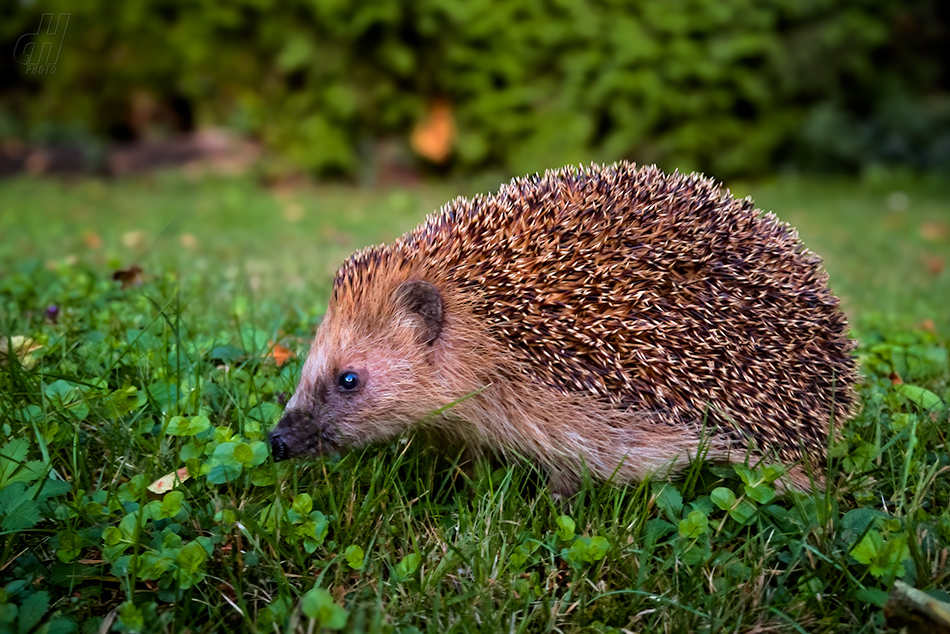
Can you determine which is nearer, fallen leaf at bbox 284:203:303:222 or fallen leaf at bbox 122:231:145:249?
fallen leaf at bbox 122:231:145:249

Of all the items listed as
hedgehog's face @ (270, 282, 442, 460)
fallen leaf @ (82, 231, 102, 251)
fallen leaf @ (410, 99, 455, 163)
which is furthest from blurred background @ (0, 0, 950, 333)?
hedgehog's face @ (270, 282, 442, 460)

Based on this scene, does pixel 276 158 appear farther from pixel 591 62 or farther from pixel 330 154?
pixel 591 62

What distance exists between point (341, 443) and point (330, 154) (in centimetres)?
838

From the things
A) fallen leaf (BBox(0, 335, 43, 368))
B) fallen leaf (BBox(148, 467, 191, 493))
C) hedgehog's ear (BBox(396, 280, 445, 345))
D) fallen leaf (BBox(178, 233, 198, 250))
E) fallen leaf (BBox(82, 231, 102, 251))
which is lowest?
fallen leaf (BBox(148, 467, 191, 493))

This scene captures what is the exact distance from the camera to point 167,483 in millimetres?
2473

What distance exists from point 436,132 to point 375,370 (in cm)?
834

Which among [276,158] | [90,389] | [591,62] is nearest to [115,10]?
[276,158]

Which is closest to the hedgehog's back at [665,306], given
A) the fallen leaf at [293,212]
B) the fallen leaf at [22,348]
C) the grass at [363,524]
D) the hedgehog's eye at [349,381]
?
the grass at [363,524]

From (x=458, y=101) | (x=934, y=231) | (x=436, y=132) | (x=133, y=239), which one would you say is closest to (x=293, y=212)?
(x=133, y=239)

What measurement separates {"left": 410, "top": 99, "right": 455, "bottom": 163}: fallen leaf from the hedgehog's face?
816 centimetres

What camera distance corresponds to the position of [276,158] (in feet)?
35.8

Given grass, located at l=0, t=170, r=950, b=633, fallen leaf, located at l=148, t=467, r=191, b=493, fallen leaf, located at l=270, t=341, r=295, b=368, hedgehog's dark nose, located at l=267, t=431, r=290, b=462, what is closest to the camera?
grass, located at l=0, t=170, r=950, b=633

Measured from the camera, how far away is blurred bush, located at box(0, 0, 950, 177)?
33.2 feet

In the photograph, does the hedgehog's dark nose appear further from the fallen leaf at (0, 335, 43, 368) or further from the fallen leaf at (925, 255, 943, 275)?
the fallen leaf at (925, 255, 943, 275)
